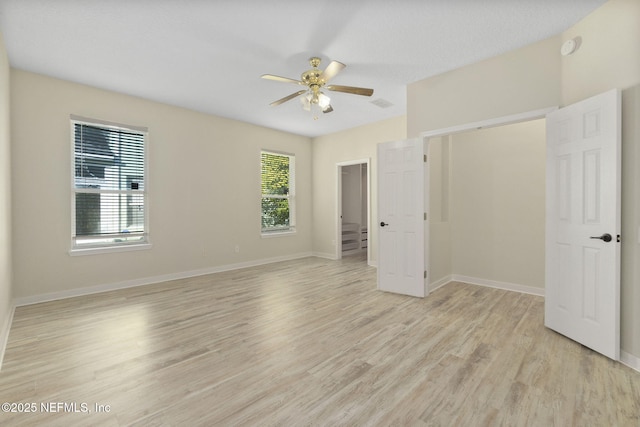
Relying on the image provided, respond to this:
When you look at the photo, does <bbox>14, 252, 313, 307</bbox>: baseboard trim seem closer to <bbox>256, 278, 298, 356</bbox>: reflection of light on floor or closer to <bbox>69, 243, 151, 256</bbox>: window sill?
<bbox>69, 243, 151, 256</bbox>: window sill

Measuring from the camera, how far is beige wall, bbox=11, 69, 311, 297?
3.64m

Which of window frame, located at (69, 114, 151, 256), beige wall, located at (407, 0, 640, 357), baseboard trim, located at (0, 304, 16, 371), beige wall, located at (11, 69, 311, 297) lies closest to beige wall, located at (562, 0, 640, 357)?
beige wall, located at (407, 0, 640, 357)

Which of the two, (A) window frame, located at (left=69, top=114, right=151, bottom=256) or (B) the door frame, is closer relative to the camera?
(B) the door frame

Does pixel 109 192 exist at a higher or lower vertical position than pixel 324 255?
higher

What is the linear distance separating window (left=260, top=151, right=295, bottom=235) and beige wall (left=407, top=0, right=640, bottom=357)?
11.0 ft

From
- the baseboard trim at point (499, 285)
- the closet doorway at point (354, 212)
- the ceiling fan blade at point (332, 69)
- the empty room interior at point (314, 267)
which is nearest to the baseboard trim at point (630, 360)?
the empty room interior at point (314, 267)

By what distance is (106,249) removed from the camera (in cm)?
421

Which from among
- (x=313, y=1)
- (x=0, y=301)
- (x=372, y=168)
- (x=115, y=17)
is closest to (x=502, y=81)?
(x=313, y=1)

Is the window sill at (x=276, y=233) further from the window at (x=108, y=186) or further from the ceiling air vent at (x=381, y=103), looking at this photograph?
the ceiling air vent at (x=381, y=103)

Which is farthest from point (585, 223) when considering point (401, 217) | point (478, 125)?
point (401, 217)

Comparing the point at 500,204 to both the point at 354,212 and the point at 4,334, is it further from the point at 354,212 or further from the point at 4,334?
the point at 4,334

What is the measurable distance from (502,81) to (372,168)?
3043 mm

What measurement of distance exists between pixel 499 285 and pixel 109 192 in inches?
233

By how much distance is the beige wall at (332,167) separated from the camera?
5.96 meters
